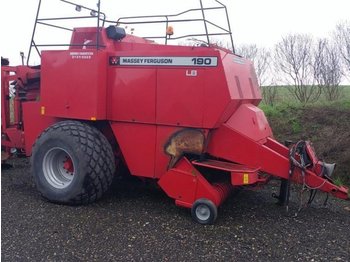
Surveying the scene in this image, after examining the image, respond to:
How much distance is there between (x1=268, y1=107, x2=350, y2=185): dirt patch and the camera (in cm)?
648

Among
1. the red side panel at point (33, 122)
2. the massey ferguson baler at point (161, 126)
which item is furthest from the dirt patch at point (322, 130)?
the red side panel at point (33, 122)

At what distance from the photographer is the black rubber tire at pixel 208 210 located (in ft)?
14.3

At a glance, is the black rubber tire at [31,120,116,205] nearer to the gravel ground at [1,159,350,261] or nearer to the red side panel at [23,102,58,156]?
the gravel ground at [1,159,350,261]

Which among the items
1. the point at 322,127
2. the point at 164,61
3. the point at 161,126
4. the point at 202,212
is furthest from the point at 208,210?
the point at 322,127

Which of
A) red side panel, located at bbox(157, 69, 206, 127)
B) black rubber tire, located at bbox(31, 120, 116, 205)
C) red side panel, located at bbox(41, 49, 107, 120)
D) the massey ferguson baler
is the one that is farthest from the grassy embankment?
red side panel, located at bbox(41, 49, 107, 120)

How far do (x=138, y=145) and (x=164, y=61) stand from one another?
1.06 metres

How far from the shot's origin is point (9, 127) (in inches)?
268

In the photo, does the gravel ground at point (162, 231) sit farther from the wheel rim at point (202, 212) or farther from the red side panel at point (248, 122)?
the red side panel at point (248, 122)

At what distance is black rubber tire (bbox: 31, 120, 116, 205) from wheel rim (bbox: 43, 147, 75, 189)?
0.28ft

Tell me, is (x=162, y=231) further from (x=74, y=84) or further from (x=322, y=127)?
(x=322, y=127)

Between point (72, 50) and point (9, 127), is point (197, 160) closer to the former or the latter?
point (72, 50)

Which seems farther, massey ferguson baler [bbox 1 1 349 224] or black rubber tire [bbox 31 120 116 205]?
black rubber tire [bbox 31 120 116 205]

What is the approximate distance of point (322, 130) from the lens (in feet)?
24.2

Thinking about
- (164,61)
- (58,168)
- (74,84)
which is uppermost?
(164,61)
